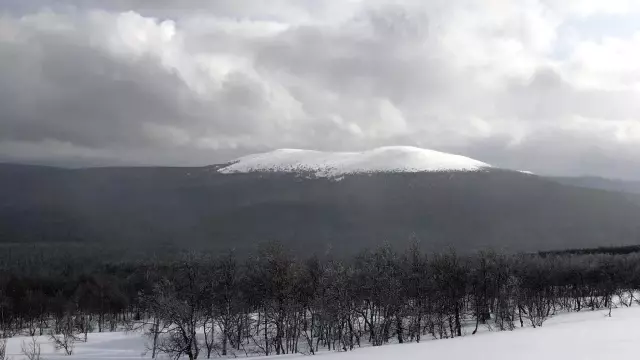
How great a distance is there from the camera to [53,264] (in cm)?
18438

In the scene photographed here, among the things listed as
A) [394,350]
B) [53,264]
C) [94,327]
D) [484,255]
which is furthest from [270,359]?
[53,264]

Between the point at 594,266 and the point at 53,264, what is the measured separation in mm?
166641

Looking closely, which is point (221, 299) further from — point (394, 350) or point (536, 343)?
point (536, 343)

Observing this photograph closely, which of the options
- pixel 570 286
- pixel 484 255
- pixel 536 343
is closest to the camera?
pixel 536 343

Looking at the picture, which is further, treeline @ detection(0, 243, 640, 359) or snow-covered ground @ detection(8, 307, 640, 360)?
treeline @ detection(0, 243, 640, 359)

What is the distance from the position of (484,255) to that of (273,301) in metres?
35.3

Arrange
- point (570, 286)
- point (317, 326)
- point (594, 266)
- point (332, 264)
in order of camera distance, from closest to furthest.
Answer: point (317, 326), point (332, 264), point (594, 266), point (570, 286)

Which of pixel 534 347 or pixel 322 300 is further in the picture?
pixel 322 300

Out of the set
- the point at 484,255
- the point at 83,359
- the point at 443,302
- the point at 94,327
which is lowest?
the point at 94,327

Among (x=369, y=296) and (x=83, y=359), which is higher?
(x=369, y=296)

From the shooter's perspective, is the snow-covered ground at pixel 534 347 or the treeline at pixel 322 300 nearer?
the snow-covered ground at pixel 534 347

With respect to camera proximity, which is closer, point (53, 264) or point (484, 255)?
point (484, 255)

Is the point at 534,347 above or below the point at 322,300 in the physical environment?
above

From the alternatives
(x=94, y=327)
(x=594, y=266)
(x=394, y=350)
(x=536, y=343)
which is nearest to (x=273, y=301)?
(x=394, y=350)
